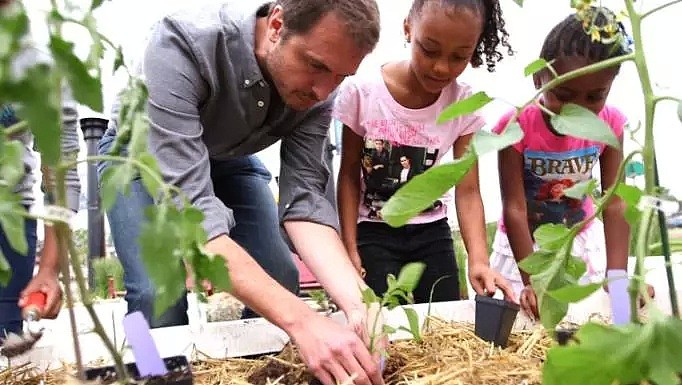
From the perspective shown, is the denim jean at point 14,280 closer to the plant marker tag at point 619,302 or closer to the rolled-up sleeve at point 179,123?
the rolled-up sleeve at point 179,123

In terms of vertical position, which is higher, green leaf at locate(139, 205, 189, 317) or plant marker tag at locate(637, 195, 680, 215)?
green leaf at locate(139, 205, 189, 317)

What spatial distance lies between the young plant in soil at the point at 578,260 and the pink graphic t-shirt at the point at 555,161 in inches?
31.2

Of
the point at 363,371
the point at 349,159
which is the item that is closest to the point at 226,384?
the point at 363,371

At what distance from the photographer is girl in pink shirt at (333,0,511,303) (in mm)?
1442

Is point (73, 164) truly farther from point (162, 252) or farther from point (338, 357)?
→ point (338, 357)

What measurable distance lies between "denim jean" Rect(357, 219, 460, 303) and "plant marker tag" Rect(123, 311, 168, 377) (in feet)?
2.85

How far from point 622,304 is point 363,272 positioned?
0.75 meters

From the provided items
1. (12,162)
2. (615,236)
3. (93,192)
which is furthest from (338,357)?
(93,192)

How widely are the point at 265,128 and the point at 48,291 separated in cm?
46

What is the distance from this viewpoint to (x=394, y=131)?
4.75ft

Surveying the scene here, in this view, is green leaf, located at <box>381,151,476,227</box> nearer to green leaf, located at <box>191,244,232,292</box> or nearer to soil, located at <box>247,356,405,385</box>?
green leaf, located at <box>191,244,232,292</box>

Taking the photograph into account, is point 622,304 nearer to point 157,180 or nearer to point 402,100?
point 157,180

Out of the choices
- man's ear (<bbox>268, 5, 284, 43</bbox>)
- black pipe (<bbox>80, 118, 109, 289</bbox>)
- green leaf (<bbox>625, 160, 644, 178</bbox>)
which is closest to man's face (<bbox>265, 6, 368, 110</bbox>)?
man's ear (<bbox>268, 5, 284, 43</bbox>)

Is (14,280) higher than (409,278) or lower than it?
lower
